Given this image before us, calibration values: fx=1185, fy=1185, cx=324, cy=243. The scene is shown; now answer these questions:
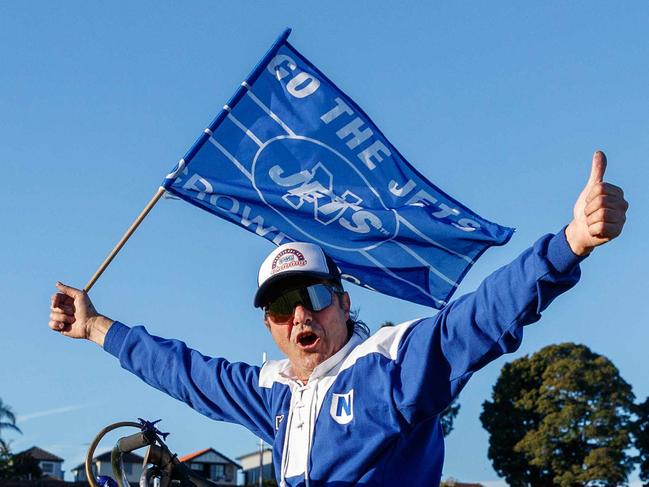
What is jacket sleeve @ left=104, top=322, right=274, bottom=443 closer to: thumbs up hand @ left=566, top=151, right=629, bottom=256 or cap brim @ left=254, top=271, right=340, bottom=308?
cap brim @ left=254, top=271, right=340, bottom=308

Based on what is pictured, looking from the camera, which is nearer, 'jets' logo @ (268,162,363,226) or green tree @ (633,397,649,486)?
'jets' logo @ (268,162,363,226)

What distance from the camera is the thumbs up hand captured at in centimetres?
418

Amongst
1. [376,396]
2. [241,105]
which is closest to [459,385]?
[376,396]

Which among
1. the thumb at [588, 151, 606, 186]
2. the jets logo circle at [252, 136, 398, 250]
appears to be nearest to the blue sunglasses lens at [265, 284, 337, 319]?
the thumb at [588, 151, 606, 186]

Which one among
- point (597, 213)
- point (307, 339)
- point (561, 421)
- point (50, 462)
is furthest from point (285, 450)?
point (50, 462)

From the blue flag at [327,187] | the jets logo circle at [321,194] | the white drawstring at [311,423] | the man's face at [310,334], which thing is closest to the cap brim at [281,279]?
the man's face at [310,334]

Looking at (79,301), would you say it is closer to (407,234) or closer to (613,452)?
(407,234)

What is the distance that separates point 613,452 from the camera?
174ft

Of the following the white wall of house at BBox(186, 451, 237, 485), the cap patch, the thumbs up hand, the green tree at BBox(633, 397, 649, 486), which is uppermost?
the white wall of house at BBox(186, 451, 237, 485)

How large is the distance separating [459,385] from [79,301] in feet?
9.31

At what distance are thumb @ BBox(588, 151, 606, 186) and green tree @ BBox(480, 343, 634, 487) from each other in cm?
5041

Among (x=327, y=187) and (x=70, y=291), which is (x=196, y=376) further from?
(x=327, y=187)

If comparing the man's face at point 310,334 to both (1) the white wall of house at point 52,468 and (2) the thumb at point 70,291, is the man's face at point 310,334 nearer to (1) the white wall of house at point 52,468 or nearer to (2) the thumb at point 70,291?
(2) the thumb at point 70,291

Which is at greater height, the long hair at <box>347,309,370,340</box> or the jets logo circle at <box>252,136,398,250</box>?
the jets logo circle at <box>252,136,398,250</box>
